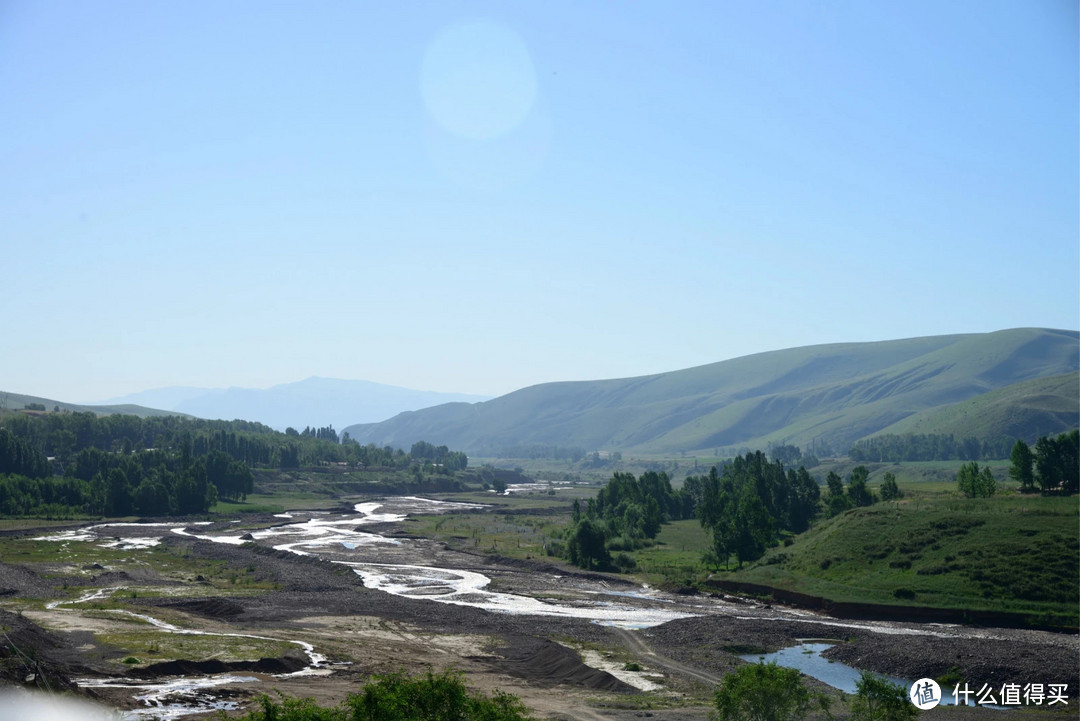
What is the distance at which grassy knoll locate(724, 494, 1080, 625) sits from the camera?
3177 inches

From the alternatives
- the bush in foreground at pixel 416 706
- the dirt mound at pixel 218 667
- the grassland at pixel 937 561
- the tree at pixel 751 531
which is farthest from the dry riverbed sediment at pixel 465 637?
the bush in foreground at pixel 416 706

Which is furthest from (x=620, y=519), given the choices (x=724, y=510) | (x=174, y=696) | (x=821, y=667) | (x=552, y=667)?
(x=174, y=696)

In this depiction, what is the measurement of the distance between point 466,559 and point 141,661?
243 ft

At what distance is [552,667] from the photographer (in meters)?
61.6

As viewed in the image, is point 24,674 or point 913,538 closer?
point 24,674

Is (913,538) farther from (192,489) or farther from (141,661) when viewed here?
(192,489)

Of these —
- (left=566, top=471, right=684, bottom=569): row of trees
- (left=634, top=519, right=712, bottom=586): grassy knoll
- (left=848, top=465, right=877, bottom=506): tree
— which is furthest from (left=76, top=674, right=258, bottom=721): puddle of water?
(left=848, top=465, right=877, bottom=506): tree

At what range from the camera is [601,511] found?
546 feet

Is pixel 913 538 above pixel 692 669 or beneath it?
above

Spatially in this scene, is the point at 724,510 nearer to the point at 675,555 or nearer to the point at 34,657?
the point at 675,555

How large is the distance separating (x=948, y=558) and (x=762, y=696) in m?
60.5

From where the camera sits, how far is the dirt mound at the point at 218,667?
54938mm

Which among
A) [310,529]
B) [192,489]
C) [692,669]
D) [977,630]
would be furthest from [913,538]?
[192,489]

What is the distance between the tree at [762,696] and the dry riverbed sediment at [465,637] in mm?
11651
